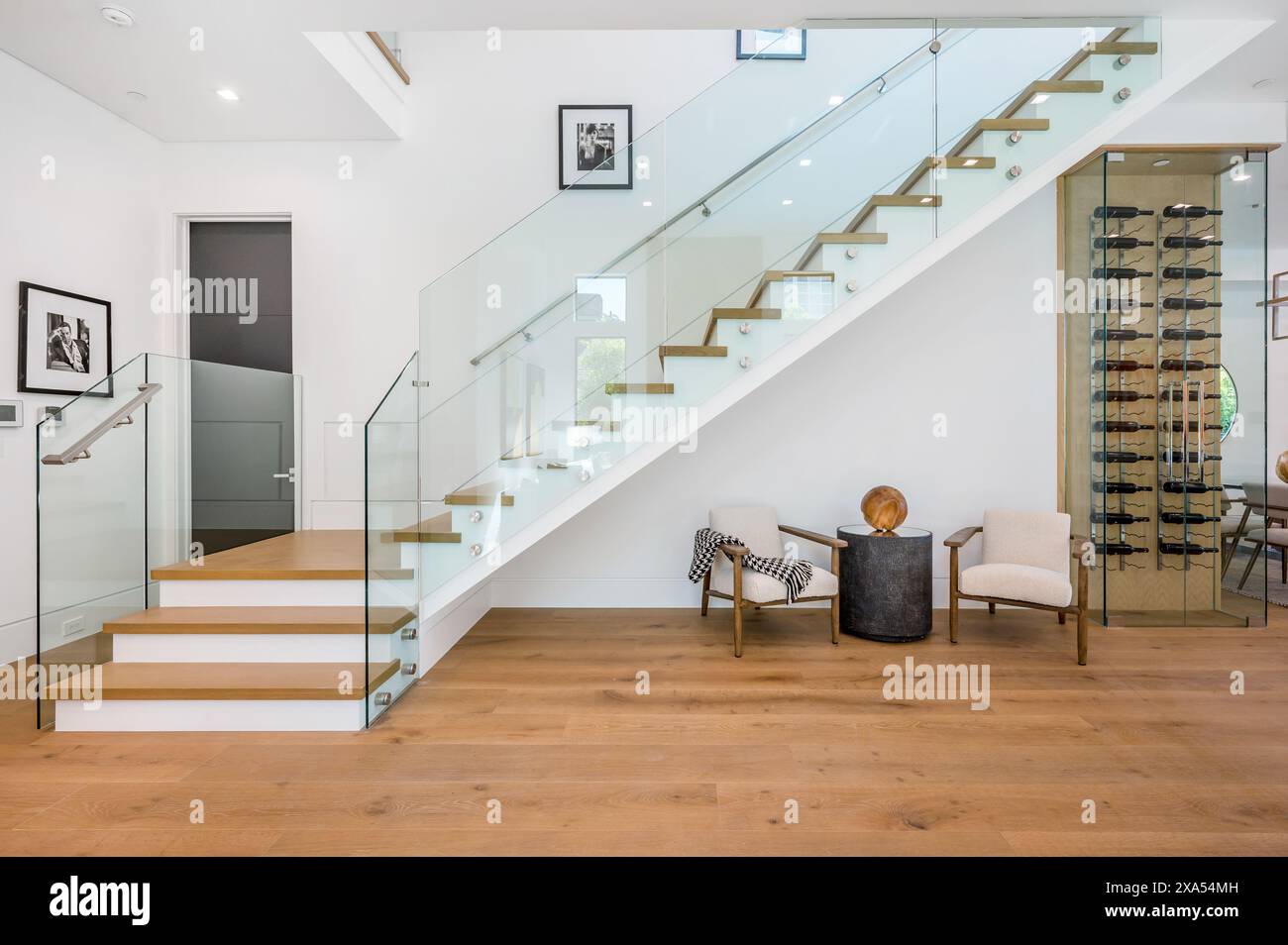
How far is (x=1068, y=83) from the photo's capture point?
3.86 m

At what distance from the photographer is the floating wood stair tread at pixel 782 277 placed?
380cm

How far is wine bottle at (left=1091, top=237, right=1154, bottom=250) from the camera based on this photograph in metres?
4.59

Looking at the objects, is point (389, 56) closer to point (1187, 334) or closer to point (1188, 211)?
point (1188, 211)

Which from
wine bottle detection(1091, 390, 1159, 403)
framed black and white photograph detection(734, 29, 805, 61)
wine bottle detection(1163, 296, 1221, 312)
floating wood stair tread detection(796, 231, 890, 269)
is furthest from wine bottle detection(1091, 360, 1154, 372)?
framed black and white photograph detection(734, 29, 805, 61)

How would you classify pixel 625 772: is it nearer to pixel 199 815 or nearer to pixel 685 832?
pixel 685 832

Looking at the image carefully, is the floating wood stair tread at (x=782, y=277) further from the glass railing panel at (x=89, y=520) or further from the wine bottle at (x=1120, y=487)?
the glass railing panel at (x=89, y=520)

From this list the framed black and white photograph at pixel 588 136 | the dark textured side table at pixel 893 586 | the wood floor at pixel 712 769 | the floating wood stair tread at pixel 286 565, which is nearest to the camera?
the wood floor at pixel 712 769

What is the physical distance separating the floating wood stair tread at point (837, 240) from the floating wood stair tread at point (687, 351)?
2.26 feet

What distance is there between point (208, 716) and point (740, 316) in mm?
3232

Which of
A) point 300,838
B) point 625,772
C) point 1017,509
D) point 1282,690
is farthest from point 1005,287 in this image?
point 300,838

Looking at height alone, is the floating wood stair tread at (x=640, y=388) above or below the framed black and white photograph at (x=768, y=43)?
below

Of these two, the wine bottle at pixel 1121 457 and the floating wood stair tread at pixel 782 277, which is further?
the wine bottle at pixel 1121 457

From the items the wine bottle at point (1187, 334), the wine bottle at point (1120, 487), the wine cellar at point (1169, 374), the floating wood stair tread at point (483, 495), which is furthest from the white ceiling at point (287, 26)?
the wine bottle at point (1120, 487)

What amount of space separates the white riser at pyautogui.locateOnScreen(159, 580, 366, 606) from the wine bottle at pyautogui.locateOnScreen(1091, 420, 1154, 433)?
15.9 feet
